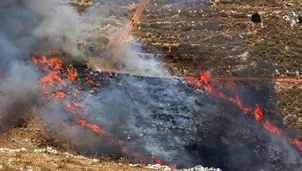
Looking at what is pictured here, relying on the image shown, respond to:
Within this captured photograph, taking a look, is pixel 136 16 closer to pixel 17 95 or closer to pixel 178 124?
pixel 17 95

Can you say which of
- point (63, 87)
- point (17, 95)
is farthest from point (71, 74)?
point (17, 95)

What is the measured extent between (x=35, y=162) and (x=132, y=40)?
2425 centimetres

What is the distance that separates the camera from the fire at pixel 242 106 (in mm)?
39625

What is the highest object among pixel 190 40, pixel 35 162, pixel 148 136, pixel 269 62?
pixel 190 40

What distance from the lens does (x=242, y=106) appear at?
1665 inches

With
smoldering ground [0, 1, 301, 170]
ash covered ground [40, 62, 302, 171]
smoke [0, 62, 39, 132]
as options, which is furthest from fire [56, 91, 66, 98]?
smoke [0, 62, 39, 132]

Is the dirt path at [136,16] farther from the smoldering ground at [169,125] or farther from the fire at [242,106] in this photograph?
the fire at [242,106]

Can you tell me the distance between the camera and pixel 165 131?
39344mm

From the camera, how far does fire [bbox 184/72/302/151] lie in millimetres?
39625

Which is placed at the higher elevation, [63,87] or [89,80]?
[89,80]

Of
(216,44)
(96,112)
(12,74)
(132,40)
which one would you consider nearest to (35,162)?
(96,112)

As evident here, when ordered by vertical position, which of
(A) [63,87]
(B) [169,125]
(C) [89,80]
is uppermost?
(C) [89,80]

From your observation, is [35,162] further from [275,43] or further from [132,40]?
[275,43]

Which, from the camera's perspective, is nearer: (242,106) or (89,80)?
(242,106)
